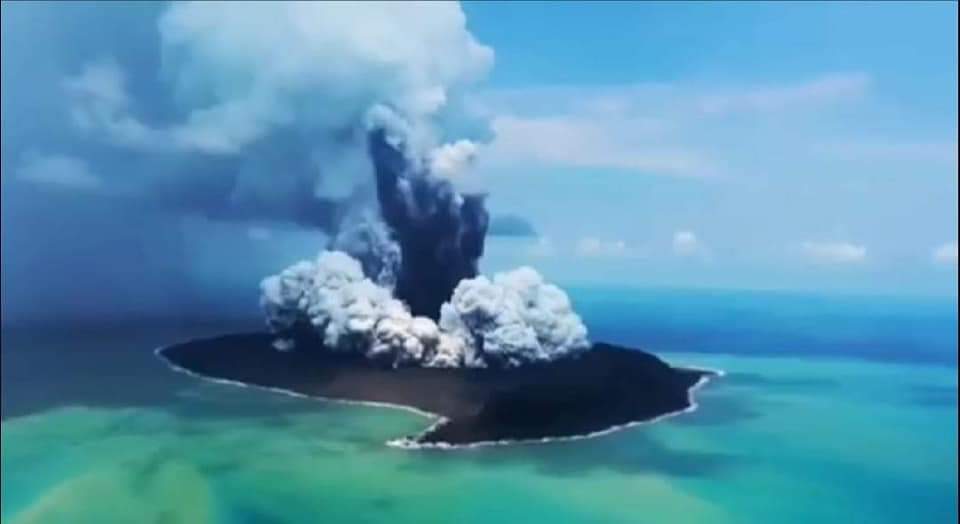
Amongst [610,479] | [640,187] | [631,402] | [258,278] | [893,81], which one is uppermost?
[893,81]

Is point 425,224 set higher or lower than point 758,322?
higher

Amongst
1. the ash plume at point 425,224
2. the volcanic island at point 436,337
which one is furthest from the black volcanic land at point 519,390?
the ash plume at point 425,224

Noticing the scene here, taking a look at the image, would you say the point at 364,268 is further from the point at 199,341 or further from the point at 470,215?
the point at 199,341

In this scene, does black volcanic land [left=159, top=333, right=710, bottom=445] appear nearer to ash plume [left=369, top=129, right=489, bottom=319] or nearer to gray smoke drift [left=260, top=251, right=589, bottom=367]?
gray smoke drift [left=260, top=251, right=589, bottom=367]

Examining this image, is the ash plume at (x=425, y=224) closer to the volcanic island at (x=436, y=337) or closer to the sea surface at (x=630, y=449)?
the volcanic island at (x=436, y=337)

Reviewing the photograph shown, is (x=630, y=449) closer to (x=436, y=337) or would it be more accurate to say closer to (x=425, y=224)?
(x=436, y=337)

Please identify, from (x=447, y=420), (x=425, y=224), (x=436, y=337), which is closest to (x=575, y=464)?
(x=447, y=420)

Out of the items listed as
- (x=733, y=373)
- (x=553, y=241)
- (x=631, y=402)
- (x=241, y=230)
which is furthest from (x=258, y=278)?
(x=733, y=373)
